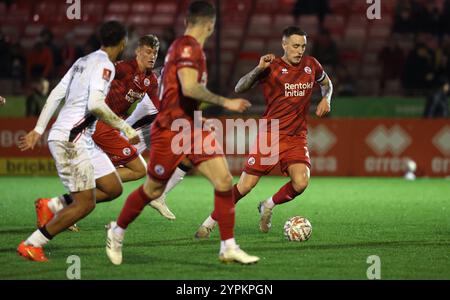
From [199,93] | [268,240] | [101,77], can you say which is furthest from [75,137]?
[268,240]

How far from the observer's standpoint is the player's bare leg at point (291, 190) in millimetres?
10711

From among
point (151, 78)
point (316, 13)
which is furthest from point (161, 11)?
point (151, 78)

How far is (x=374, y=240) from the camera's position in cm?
1032

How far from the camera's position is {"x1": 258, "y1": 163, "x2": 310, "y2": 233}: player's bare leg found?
35.1 ft

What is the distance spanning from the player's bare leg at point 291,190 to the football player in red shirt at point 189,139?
2348 mm

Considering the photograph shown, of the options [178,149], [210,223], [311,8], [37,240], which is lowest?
[210,223]

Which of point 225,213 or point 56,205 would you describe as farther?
point 56,205

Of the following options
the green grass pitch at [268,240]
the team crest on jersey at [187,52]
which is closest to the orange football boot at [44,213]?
the green grass pitch at [268,240]

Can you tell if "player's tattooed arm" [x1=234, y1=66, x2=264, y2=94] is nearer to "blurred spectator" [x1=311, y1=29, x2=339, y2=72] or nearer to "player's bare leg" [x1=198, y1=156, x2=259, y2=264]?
"player's bare leg" [x1=198, y1=156, x2=259, y2=264]

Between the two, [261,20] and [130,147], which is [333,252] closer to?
[130,147]

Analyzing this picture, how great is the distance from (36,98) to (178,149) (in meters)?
13.6

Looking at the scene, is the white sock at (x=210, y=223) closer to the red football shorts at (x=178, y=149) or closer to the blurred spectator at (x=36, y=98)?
the red football shorts at (x=178, y=149)

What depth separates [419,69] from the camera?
71.9 feet

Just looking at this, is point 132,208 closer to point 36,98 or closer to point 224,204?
point 224,204
